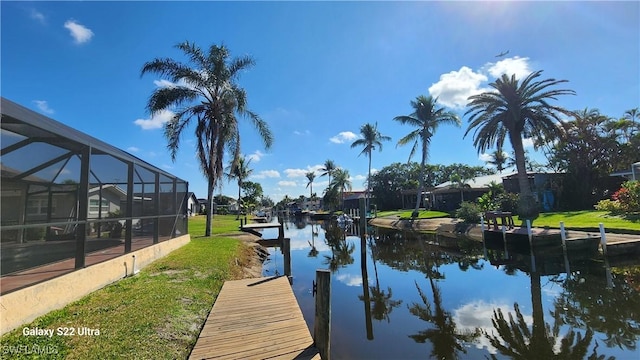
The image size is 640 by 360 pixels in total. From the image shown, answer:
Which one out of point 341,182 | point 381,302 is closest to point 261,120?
point 381,302

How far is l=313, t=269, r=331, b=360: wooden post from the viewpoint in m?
5.00

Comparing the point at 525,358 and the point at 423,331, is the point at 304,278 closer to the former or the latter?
the point at 423,331

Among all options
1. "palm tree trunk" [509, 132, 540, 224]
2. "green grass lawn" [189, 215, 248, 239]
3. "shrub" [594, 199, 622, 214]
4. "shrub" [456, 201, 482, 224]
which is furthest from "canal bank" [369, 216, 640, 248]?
"green grass lawn" [189, 215, 248, 239]

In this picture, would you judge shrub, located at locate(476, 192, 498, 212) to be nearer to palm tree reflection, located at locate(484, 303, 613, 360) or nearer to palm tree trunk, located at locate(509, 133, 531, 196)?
palm tree trunk, located at locate(509, 133, 531, 196)


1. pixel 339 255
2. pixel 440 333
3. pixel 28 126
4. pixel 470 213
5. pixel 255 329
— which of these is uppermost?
pixel 28 126

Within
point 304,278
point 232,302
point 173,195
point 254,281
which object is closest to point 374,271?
point 304,278

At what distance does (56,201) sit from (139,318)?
3.00 m

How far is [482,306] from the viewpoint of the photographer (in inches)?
346

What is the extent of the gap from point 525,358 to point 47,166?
9.67 meters

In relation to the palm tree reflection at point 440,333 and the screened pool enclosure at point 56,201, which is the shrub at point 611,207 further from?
the screened pool enclosure at point 56,201

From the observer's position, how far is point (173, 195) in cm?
1354

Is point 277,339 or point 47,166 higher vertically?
point 47,166

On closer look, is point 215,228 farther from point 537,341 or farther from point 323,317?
point 537,341

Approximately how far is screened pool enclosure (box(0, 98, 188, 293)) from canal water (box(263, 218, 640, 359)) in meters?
5.36
